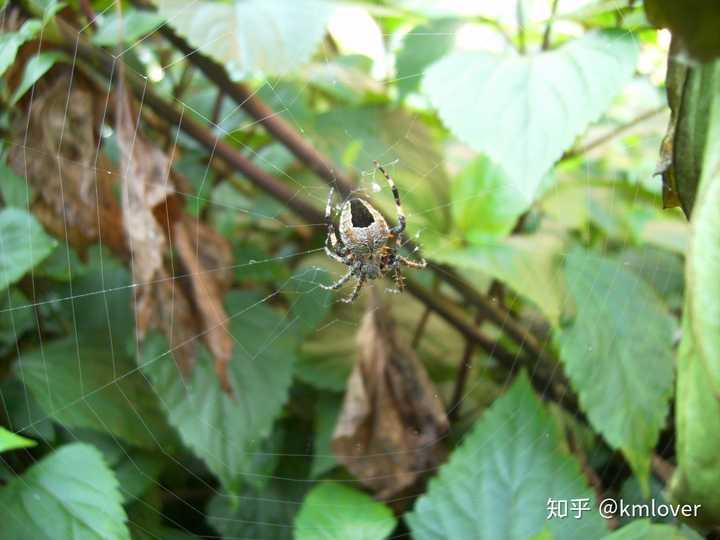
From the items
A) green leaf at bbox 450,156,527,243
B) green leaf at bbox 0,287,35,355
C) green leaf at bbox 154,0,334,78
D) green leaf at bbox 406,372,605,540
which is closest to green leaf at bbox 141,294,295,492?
green leaf at bbox 0,287,35,355

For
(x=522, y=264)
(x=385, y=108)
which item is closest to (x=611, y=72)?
(x=522, y=264)

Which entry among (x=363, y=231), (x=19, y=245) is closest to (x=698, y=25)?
(x=19, y=245)

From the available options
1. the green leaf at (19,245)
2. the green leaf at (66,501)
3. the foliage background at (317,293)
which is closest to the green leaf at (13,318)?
the foliage background at (317,293)

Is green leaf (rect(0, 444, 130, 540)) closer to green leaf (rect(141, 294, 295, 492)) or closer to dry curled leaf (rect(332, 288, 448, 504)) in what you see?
green leaf (rect(141, 294, 295, 492))

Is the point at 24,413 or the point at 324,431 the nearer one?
the point at 24,413

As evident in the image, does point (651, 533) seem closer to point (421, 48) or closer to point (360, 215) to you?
point (421, 48)

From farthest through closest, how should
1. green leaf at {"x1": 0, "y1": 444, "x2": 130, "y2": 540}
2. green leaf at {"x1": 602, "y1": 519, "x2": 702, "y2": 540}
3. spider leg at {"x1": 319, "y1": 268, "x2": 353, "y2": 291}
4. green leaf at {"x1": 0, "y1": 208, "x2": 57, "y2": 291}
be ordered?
spider leg at {"x1": 319, "y1": 268, "x2": 353, "y2": 291} → green leaf at {"x1": 0, "y1": 208, "x2": 57, "y2": 291} → green leaf at {"x1": 0, "y1": 444, "x2": 130, "y2": 540} → green leaf at {"x1": 602, "y1": 519, "x2": 702, "y2": 540}
